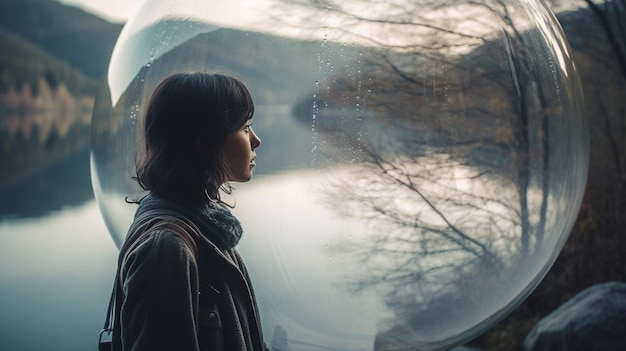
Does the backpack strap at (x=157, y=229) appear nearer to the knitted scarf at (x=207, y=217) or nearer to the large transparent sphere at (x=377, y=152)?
the knitted scarf at (x=207, y=217)

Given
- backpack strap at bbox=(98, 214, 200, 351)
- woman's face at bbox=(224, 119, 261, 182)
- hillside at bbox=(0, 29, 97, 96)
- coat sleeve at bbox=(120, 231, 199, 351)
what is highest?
hillside at bbox=(0, 29, 97, 96)

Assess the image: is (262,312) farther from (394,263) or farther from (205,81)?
(205,81)

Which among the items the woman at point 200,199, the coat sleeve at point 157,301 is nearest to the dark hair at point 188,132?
the woman at point 200,199

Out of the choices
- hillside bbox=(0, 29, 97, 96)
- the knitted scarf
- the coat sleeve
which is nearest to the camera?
the coat sleeve

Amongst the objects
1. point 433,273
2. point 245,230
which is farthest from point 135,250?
point 433,273

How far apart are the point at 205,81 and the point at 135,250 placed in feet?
0.95

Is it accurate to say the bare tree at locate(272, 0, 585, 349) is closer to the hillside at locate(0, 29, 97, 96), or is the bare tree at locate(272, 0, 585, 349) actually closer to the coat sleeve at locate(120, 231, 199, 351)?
the coat sleeve at locate(120, 231, 199, 351)

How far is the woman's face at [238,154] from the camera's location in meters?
1.21

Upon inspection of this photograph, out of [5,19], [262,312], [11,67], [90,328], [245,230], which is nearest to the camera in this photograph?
[245,230]

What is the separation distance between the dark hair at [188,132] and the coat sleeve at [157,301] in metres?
0.14

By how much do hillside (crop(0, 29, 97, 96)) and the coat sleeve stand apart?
1454 inches

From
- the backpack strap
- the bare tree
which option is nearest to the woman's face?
the backpack strap

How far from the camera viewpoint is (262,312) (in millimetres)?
1607

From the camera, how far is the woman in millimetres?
1089
